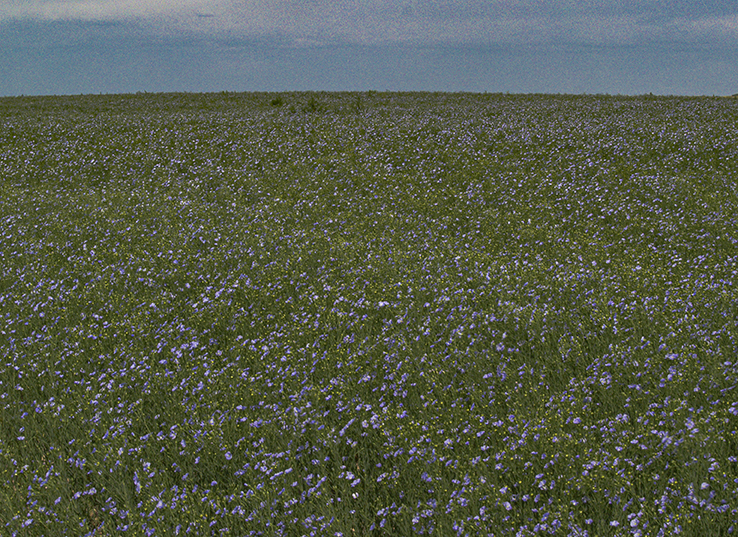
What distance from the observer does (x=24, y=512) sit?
5.12 m

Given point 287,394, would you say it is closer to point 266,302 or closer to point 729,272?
point 266,302

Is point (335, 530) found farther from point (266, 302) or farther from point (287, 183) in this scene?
point (287, 183)

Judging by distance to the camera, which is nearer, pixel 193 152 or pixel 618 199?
pixel 618 199

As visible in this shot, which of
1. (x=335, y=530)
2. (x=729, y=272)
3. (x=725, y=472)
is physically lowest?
(x=335, y=530)

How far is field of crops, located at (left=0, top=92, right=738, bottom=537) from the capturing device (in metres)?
4.39

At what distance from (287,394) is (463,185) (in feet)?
34.4

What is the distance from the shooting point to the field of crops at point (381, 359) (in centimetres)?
439

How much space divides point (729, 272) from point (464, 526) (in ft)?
20.6

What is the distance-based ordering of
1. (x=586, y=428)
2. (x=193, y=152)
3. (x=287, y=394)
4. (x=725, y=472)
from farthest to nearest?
(x=193, y=152) → (x=287, y=394) → (x=586, y=428) → (x=725, y=472)

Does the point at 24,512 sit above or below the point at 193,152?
below

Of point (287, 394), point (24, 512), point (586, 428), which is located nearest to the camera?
point (586, 428)

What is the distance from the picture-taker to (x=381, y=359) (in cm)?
637

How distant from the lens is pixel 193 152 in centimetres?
2167

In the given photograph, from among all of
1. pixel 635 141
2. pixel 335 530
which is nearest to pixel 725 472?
pixel 335 530
